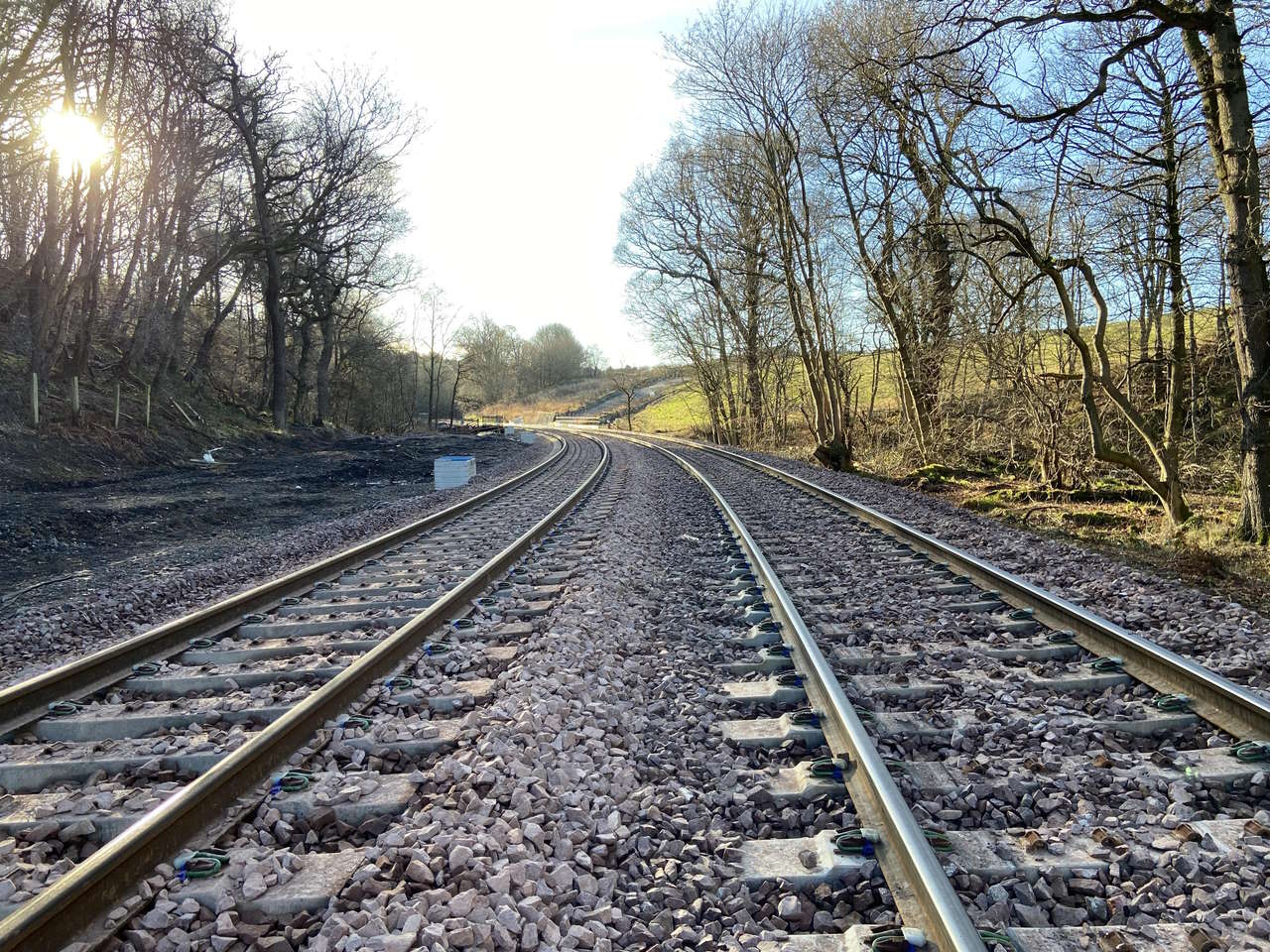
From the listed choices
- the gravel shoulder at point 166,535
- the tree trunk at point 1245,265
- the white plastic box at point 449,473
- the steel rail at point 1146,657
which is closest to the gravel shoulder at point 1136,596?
the steel rail at point 1146,657

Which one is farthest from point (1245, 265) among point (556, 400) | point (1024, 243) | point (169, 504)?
point (556, 400)

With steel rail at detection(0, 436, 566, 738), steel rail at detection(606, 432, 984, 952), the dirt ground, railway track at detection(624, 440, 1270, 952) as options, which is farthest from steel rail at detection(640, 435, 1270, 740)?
the dirt ground

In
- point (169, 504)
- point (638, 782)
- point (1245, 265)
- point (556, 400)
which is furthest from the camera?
point (556, 400)

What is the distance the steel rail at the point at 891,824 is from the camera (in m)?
2.11

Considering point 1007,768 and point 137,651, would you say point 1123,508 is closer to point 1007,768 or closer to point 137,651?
point 1007,768

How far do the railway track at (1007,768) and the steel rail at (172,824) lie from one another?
1.85 meters

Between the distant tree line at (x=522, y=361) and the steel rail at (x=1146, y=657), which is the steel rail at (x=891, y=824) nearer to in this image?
the steel rail at (x=1146, y=657)

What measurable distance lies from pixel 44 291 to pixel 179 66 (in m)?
6.92

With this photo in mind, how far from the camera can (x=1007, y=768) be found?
127 inches

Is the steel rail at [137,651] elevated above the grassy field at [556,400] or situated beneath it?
situated beneath

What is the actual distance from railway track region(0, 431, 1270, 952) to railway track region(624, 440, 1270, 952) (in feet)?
0.04

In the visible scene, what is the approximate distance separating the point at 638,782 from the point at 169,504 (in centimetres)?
1163

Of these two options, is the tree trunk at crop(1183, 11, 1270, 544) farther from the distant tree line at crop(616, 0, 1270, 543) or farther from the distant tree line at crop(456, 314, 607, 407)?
the distant tree line at crop(456, 314, 607, 407)

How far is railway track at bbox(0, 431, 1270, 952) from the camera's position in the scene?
2309mm
